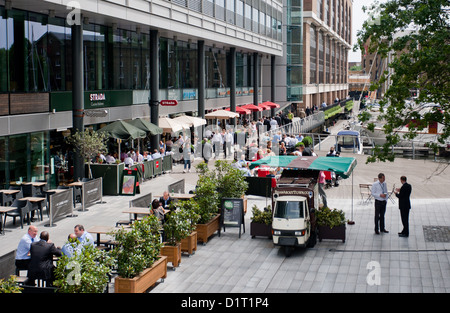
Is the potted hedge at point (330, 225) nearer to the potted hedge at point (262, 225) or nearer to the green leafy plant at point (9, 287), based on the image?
the potted hedge at point (262, 225)

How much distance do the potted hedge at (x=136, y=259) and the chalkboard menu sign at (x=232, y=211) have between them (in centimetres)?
545

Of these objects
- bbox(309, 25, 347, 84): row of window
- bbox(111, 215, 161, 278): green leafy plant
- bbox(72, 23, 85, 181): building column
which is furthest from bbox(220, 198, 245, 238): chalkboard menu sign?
bbox(309, 25, 347, 84): row of window

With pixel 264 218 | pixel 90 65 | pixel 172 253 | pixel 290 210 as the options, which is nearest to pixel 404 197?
pixel 290 210

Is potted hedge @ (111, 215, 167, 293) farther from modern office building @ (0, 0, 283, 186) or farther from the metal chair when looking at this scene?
modern office building @ (0, 0, 283, 186)

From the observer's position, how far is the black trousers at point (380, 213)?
18.5 meters

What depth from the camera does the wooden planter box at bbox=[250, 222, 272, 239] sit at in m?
18.2

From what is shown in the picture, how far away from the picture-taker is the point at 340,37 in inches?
4592

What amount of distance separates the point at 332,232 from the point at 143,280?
23.5 ft

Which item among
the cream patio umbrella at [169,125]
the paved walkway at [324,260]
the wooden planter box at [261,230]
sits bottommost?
the paved walkway at [324,260]

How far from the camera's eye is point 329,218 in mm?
17844

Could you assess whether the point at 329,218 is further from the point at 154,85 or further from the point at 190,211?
the point at 154,85

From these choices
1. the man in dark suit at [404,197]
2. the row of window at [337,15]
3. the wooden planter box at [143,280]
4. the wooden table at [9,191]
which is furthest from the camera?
the row of window at [337,15]

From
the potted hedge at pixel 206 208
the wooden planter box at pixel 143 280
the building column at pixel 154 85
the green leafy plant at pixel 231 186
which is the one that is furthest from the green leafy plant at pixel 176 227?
the building column at pixel 154 85
